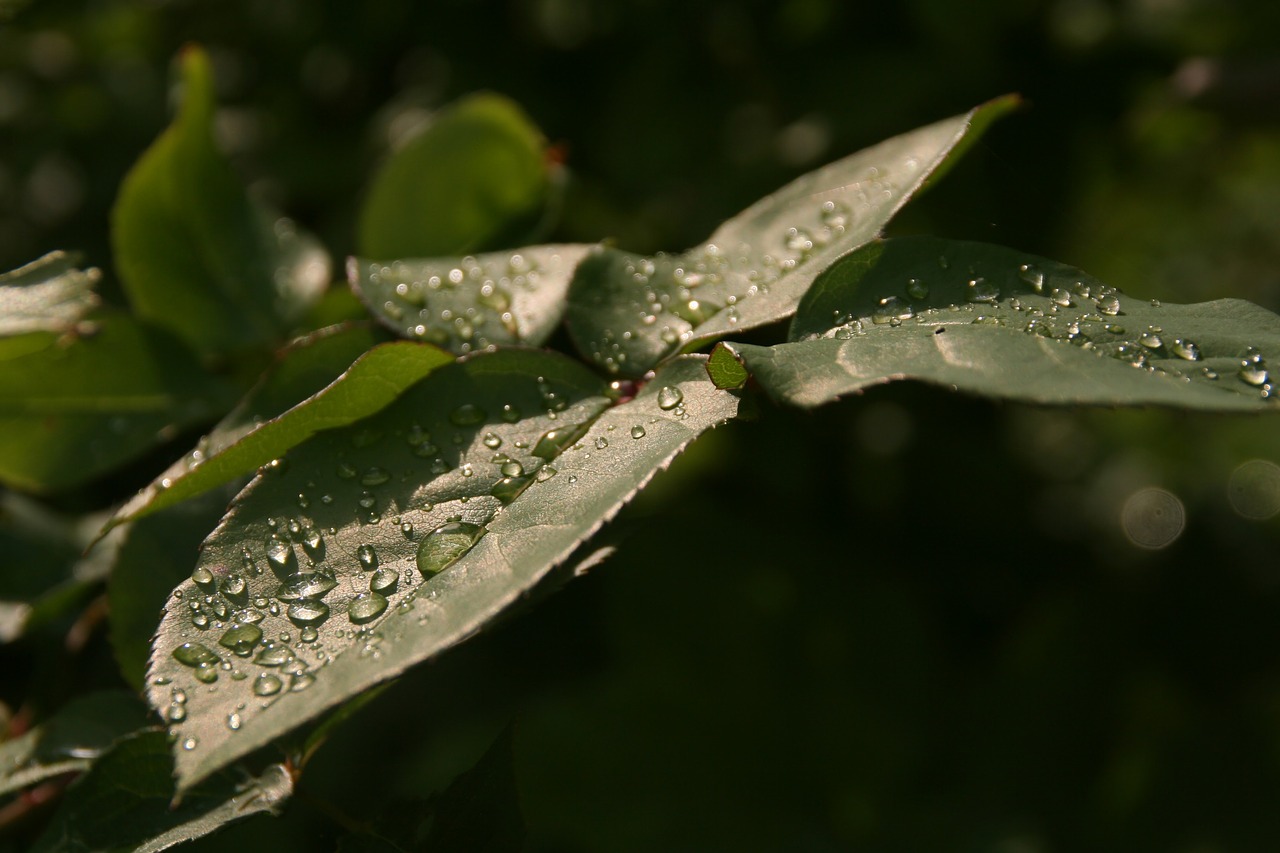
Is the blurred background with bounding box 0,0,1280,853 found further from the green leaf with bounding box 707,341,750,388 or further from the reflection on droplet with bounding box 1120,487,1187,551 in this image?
the green leaf with bounding box 707,341,750,388

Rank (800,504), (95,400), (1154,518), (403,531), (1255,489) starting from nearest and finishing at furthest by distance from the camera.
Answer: (403,531)
(95,400)
(800,504)
(1154,518)
(1255,489)

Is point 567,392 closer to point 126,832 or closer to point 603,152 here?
point 126,832

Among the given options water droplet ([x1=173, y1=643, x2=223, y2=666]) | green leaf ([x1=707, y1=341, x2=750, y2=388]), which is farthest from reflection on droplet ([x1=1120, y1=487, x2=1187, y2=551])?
water droplet ([x1=173, y1=643, x2=223, y2=666])

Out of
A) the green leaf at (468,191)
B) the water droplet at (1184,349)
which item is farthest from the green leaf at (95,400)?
the water droplet at (1184,349)

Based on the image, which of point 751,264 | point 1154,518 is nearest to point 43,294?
point 751,264

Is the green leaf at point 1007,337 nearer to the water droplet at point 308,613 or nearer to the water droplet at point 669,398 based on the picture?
the water droplet at point 669,398

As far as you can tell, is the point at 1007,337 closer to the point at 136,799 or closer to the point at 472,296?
the point at 472,296
